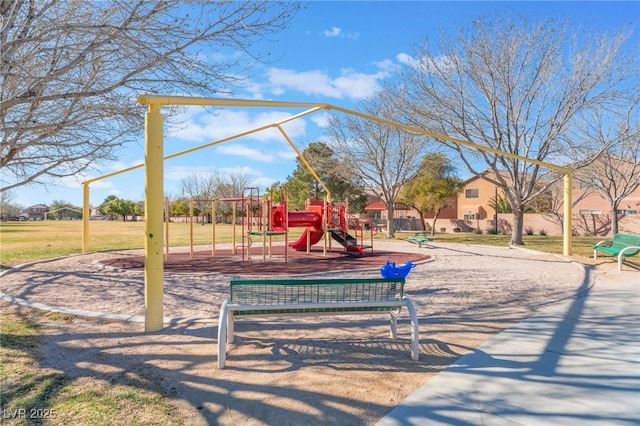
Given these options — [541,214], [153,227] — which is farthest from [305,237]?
[541,214]

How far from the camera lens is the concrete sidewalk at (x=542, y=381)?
2961mm

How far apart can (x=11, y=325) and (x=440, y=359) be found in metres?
5.45

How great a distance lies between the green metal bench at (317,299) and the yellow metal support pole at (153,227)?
1190mm

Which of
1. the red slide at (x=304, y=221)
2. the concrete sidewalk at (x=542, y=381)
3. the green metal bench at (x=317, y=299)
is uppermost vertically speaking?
the red slide at (x=304, y=221)

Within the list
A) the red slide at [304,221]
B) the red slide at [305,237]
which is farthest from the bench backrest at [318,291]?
the red slide at [305,237]

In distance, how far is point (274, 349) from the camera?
4.45m

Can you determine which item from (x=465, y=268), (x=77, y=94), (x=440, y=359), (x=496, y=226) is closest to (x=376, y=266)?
(x=465, y=268)

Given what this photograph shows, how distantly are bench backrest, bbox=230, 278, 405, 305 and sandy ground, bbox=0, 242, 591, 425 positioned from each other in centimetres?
54

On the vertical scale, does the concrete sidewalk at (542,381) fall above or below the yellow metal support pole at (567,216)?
below

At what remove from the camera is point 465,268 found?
37.5ft

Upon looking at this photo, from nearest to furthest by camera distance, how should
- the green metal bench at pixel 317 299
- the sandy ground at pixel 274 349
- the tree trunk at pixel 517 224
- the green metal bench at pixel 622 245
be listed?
the sandy ground at pixel 274 349
the green metal bench at pixel 317 299
the green metal bench at pixel 622 245
the tree trunk at pixel 517 224

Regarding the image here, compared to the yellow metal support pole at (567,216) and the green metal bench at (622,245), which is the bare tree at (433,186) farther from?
the green metal bench at (622,245)

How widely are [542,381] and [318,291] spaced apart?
226 centimetres

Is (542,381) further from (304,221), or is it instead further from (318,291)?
(304,221)
